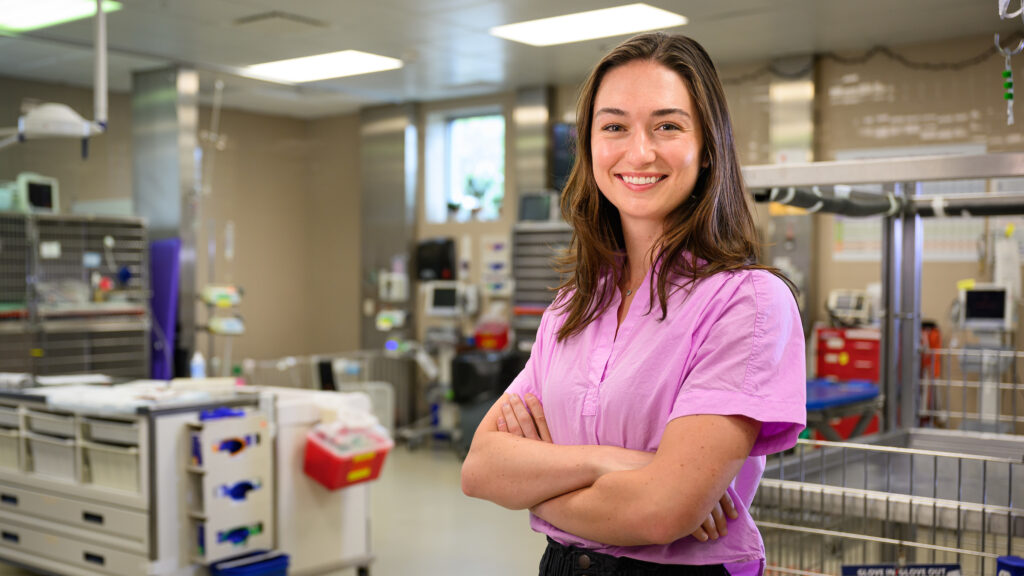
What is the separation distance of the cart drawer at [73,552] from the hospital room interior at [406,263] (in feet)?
0.05

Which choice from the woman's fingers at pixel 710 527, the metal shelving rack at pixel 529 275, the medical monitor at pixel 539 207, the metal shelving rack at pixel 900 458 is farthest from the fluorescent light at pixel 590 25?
the woman's fingers at pixel 710 527

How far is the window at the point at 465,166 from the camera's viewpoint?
949 centimetres

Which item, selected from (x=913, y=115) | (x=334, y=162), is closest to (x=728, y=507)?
(x=913, y=115)

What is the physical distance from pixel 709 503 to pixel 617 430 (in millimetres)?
176

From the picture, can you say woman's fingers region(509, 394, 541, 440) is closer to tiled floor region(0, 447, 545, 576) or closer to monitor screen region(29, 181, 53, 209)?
tiled floor region(0, 447, 545, 576)

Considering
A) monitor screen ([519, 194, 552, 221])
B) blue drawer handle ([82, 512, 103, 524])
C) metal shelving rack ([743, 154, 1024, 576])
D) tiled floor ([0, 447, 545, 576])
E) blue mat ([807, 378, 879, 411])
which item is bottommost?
tiled floor ([0, 447, 545, 576])

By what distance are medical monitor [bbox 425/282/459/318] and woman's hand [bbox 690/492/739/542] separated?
788 centimetres

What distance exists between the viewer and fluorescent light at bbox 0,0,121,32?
6.30 metres

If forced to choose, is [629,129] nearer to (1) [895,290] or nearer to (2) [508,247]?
(1) [895,290]

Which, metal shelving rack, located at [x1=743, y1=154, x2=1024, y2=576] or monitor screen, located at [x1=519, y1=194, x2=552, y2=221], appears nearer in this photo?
metal shelving rack, located at [x1=743, y1=154, x2=1024, y2=576]

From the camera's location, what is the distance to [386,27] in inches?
265

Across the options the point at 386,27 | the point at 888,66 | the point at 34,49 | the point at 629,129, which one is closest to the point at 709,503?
the point at 629,129

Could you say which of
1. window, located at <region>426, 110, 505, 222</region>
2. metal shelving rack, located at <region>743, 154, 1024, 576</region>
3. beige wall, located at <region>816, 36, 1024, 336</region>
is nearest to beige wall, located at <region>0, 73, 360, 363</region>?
window, located at <region>426, 110, 505, 222</region>

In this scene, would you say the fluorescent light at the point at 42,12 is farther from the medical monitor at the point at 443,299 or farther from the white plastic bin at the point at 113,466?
the medical monitor at the point at 443,299
